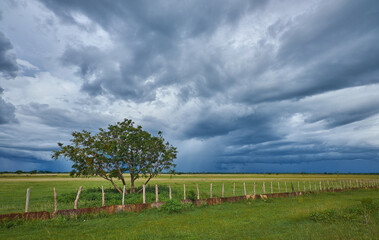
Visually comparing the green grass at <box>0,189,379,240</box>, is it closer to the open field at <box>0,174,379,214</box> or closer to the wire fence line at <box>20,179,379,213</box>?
the wire fence line at <box>20,179,379,213</box>

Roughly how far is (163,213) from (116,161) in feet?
44.3

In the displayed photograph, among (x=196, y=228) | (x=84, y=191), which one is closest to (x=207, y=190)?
(x=84, y=191)

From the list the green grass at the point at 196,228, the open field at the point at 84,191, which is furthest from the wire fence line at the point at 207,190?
the green grass at the point at 196,228

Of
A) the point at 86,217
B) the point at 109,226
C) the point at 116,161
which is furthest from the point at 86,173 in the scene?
the point at 109,226

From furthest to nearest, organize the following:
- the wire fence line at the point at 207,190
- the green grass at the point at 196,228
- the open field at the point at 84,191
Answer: the open field at the point at 84,191, the wire fence line at the point at 207,190, the green grass at the point at 196,228

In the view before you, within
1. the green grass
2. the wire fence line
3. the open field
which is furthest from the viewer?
the open field

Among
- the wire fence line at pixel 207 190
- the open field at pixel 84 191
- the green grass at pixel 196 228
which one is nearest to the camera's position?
the green grass at pixel 196 228

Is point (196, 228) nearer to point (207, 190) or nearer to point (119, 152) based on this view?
point (119, 152)

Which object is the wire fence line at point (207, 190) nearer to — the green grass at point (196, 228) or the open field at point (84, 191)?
the open field at point (84, 191)

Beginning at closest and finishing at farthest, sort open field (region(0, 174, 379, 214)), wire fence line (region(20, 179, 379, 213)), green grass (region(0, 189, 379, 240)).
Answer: green grass (region(0, 189, 379, 240)), wire fence line (region(20, 179, 379, 213)), open field (region(0, 174, 379, 214))

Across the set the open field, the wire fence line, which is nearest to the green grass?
the wire fence line

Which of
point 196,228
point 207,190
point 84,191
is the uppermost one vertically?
point 84,191

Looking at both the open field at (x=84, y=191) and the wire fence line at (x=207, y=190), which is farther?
the open field at (x=84, y=191)

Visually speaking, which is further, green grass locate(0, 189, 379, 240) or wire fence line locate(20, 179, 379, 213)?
wire fence line locate(20, 179, 379, 213)
